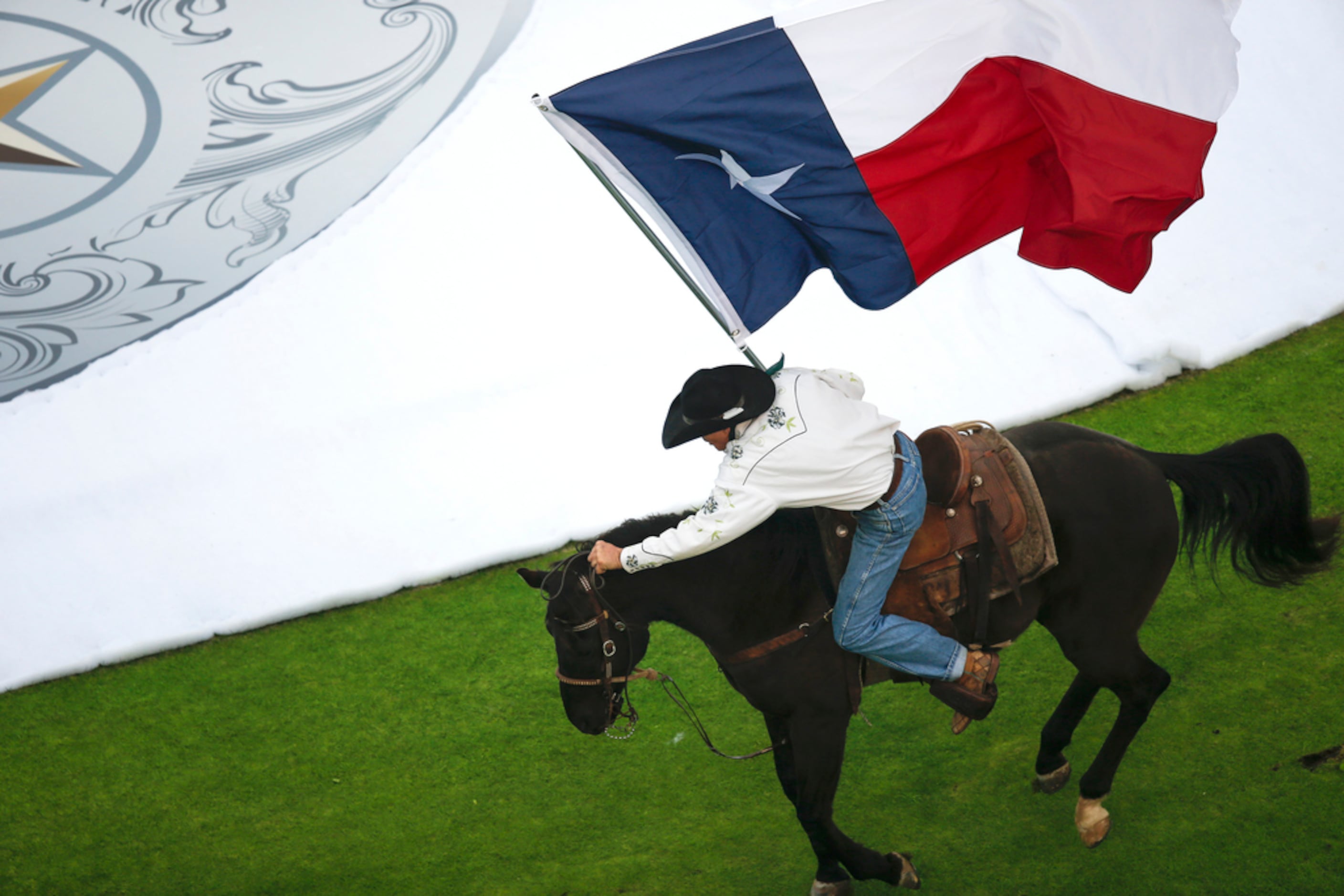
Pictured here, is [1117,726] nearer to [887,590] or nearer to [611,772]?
[887,590]

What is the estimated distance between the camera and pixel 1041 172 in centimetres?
325

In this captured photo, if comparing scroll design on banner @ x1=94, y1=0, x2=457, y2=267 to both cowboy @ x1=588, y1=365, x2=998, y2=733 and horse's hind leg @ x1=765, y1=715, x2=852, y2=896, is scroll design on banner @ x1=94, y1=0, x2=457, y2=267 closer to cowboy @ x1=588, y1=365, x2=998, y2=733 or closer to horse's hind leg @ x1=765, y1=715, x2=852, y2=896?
cowboy @ x1=588, y1=365, x2=998, y2=733

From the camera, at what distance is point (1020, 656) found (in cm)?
397

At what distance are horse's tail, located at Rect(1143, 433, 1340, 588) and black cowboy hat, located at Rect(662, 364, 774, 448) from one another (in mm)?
Result: 1395

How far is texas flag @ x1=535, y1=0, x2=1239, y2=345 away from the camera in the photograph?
9.84 ft

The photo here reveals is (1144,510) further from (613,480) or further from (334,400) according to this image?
(334,400)

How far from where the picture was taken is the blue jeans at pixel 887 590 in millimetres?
2740

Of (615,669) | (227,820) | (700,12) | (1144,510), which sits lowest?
(227,820)

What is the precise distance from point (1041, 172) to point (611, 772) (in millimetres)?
2626

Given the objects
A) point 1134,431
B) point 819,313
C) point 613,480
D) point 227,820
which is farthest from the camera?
point 819,313

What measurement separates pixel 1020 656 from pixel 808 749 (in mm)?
1401

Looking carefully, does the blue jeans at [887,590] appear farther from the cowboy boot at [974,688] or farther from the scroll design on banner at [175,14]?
the scroll design on banner at [175,14]

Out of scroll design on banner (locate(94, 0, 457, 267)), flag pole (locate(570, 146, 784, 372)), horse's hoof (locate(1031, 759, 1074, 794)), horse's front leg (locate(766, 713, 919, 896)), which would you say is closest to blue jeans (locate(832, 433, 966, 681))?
horse's front leg (locate(766, 713, 919, 896))

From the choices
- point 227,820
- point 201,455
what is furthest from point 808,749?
point 201,455
